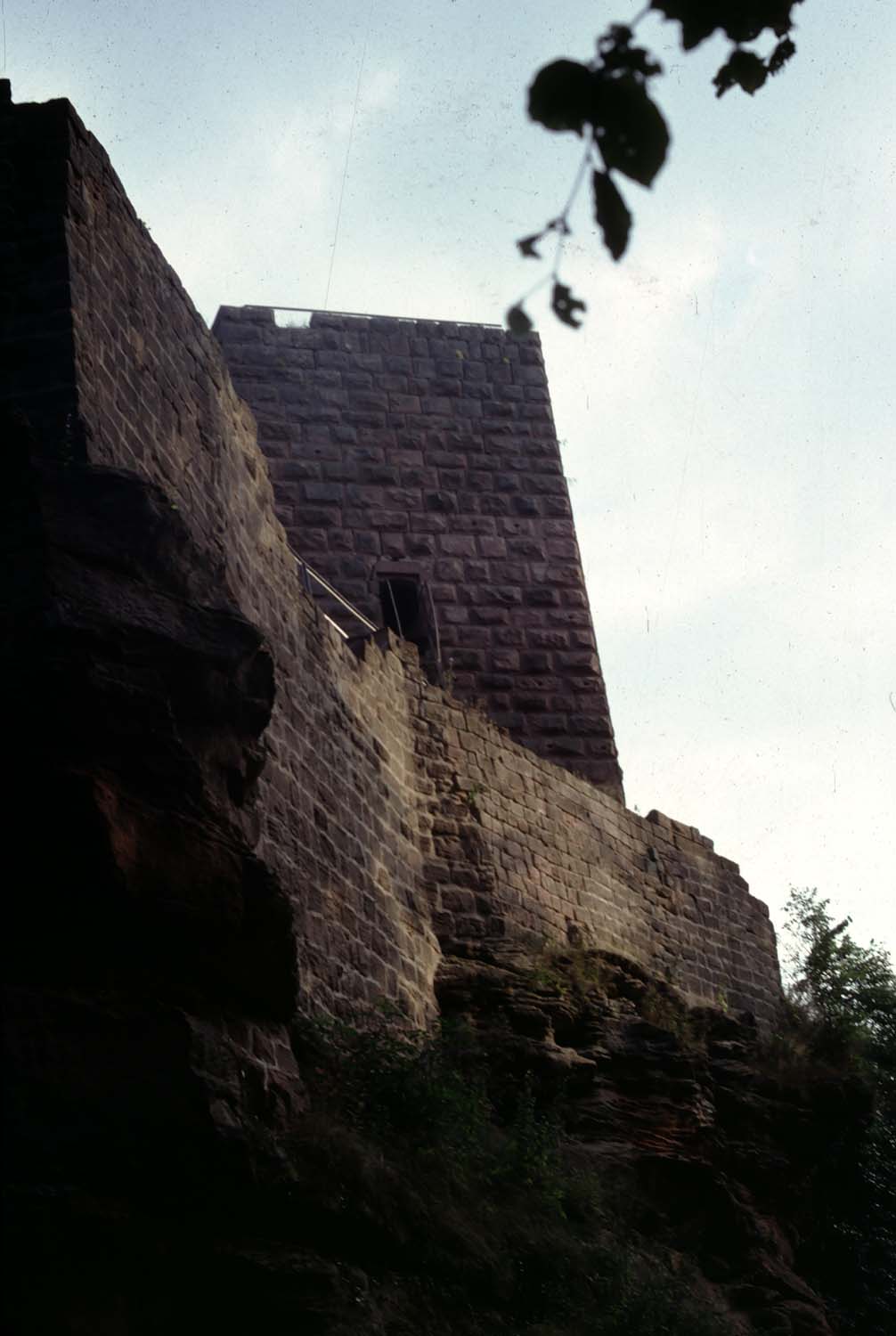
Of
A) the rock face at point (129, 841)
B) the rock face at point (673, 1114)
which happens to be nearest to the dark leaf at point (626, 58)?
the rock face at point (129, 841)

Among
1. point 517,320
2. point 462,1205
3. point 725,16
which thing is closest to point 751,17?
point 725,16

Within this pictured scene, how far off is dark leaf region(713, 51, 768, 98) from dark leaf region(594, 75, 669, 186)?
0.43 meters

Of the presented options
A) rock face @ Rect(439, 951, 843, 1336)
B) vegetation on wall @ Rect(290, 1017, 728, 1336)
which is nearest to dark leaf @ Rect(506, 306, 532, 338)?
vegetation on wall @ Rect(290, 1017, 728, 1336)

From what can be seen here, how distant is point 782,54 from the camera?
11.3 ft

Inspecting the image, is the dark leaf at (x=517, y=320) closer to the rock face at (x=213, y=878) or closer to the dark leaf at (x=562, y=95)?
the dark leaf at (x=562, y=95)

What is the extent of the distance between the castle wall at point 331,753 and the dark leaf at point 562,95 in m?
2.98

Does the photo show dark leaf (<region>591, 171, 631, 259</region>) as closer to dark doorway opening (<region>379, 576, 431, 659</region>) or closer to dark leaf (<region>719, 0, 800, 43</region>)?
Result: dark leaf (<region>719, 0, 800, 43</region>)

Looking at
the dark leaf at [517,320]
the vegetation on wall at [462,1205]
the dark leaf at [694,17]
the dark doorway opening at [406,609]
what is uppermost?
the dark doorway opening at [406,609]

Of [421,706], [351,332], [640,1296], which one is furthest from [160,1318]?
[351,332]

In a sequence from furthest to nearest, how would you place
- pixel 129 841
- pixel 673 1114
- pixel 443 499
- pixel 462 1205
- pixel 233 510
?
1. pixel 443 499
2. pixel 673 1114
3. pixel 233 510
4. pixel 462 1205
5. pixel 129 841

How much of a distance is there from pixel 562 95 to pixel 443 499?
1271cm

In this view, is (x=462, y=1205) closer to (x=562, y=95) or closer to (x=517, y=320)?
(x=517, y=320)

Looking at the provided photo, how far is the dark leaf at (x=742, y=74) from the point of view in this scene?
344 cm

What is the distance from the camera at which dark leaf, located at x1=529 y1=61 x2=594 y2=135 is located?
3090 millimetres
